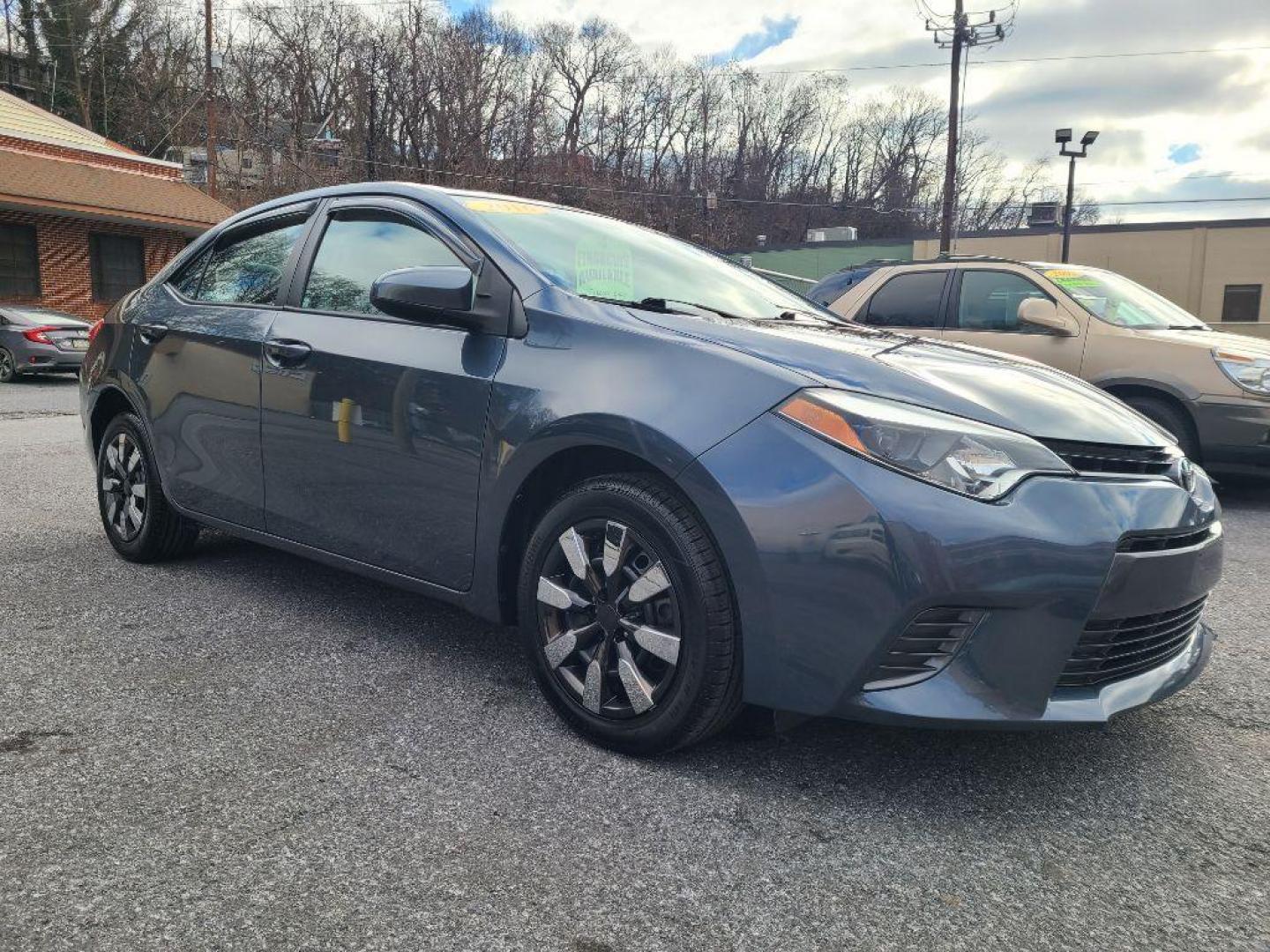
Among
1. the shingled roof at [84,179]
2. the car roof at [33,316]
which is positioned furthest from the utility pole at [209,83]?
the car roof at [33,316]

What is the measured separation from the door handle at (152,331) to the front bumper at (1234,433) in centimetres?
608

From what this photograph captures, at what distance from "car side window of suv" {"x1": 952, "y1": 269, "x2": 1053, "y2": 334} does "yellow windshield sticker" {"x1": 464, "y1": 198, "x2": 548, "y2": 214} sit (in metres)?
4.91

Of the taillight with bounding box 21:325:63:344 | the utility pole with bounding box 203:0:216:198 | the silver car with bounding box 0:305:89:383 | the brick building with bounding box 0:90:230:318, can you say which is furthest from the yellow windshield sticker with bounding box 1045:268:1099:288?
the utility pole with bounding box 203:0:216:198

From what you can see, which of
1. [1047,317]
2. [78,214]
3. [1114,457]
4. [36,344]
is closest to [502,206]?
[1114,457]

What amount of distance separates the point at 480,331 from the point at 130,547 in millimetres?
2459

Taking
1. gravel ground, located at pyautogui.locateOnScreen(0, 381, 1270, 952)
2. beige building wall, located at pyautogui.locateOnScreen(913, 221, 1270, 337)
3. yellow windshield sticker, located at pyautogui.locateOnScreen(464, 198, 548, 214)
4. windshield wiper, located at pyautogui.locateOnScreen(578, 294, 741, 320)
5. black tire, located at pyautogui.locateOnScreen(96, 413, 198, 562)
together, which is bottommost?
gravel ground, located at pyautogui.locateOnScreen(0, 381, 1270, 952)

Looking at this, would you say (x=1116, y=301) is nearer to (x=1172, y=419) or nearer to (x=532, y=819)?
(x=1172, y=419)

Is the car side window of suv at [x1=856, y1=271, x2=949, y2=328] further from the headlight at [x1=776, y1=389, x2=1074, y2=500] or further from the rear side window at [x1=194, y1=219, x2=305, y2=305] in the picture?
the headlight at [x1=776, y1=389, x2=1074, y2=500]

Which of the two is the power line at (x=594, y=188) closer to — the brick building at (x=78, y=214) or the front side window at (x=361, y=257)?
the brick building at (x=78, y=214)

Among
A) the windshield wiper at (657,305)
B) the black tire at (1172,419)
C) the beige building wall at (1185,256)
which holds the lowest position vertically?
the black tire at (1172,419)

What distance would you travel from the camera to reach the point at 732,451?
2367 mm

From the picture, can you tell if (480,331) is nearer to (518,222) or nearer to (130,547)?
(518,222)

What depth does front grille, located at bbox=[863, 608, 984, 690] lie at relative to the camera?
2.22m

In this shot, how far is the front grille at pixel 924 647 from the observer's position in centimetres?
222
